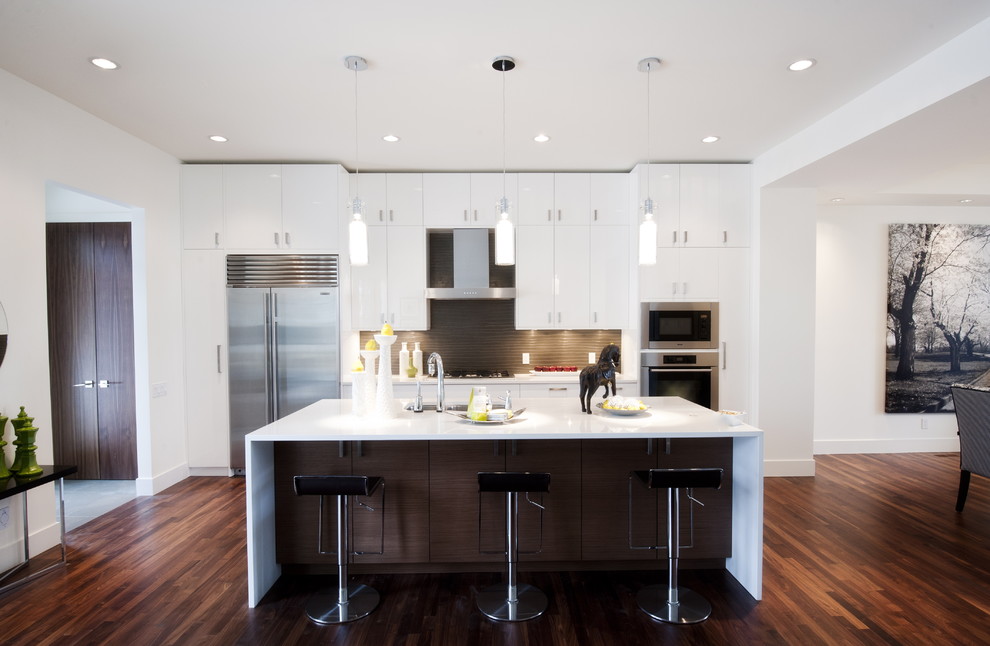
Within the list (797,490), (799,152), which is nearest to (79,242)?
(799,152)

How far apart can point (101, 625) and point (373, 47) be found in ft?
10.3

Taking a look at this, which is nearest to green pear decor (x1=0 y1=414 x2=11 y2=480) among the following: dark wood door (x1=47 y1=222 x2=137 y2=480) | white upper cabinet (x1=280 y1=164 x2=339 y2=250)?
dark wood door (x1=47 y1=222 x2=137 y2=480)

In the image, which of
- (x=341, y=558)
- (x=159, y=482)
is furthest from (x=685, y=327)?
(x=159, y=482)

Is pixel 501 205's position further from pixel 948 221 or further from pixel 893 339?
pixel 948 221

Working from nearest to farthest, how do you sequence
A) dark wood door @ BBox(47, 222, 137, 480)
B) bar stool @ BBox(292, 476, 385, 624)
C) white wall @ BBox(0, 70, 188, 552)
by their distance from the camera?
bar stool @ BBox(292, 476, 385, 624) → white wall @ BBox(0, 70, 188, 552) → dark wood door @ BBox(47, 222, 137, 480)

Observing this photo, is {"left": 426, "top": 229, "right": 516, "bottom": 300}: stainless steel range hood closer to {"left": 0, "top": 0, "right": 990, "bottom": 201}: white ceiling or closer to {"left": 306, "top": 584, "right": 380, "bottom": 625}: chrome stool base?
{"left": 0, "top": 0, "right": 990, "bottom": 201}: white ceiling

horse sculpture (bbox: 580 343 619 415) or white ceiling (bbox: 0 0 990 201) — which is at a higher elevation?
white ceiling (bbox: 0 0 990 201)

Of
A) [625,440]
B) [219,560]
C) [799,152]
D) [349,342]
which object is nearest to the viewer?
[625,440]

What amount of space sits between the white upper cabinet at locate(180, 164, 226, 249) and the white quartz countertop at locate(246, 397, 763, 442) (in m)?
2.41

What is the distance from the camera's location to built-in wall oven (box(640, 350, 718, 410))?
4.49 m

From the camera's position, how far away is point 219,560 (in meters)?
3.01

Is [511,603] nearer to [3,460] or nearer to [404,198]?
[3,460]

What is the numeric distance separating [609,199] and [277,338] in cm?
337

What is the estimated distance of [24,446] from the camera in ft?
9.39
